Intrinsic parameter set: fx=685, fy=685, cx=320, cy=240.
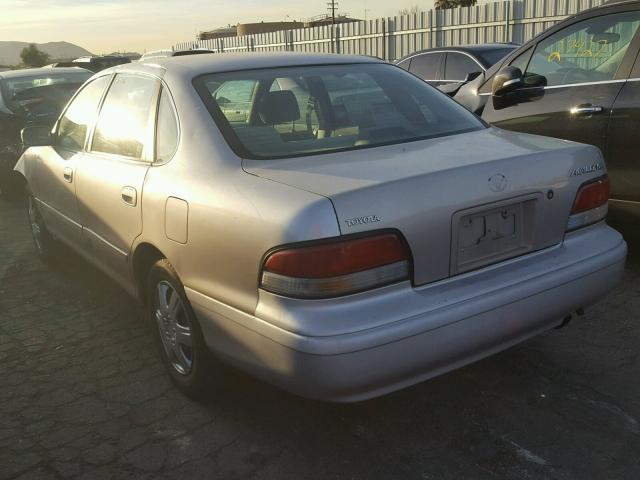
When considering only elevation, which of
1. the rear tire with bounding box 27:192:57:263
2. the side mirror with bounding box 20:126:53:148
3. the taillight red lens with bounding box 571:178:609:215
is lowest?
the rear tire with bounding box 27:192:57:263

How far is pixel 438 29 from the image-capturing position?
18.9m

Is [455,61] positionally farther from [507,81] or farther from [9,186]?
[9,186]

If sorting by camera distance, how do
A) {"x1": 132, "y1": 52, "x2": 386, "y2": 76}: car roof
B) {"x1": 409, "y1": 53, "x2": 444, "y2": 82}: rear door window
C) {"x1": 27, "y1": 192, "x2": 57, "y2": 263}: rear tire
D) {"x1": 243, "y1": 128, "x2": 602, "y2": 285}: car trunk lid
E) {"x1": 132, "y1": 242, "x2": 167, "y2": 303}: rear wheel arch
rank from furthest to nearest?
1. {"x1": 409, "y1": 53, "x2": 444, "y2": 82}: rear door window
2. {"x1": 27, "y1": 192, "x2": 57, "y2": 263}: rear tire
3. {"x1": 132, "y1": 52, "x2": 386, "y2": 76}: car roof
4. {"x1": 132, "y1": 242, "x2": 167, "y2": 303}: rear wheel arch
5. {"x1": 243, "y1": 128, "x2": 602, "y2": 285}: car trunk lid

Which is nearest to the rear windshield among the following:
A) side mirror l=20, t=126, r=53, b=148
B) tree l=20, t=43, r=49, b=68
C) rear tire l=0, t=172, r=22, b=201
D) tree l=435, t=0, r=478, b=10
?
side mirror l=20, t=126, r=53, b=148

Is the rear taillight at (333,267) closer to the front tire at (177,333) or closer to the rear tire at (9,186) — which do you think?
the front tire at (177,333)

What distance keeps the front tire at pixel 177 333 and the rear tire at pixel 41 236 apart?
234 cm

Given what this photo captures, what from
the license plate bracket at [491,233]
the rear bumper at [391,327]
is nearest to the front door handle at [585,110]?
the rear bumper at [391,327]

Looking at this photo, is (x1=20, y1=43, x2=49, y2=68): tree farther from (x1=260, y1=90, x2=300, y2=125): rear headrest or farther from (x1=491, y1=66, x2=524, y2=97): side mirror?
(x1=260, y1=90, x2=300, y2=125): rear headrest

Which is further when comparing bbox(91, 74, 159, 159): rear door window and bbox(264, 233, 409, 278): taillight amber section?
bbox(91, 74, 159, 159): rear door window

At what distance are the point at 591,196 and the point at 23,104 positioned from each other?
24.7ft

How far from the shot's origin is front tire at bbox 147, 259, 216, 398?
117 inches

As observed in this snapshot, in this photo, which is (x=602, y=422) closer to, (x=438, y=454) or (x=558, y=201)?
(x=438, y=454)

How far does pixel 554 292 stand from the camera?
2.74 m

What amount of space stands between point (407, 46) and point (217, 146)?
18435mm
